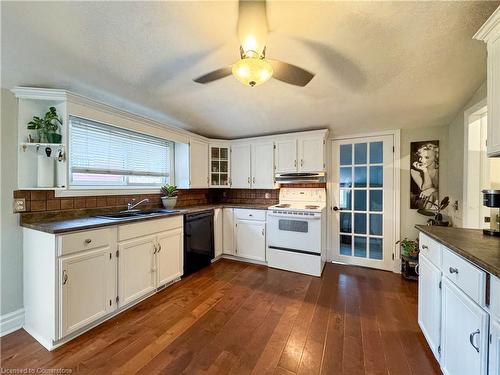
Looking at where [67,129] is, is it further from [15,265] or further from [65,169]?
[15,265]

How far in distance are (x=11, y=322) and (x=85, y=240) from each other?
A: 1017 millimetres

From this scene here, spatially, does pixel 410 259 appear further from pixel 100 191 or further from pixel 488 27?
pixel 100 191

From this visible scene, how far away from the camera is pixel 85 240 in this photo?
5.81 feet

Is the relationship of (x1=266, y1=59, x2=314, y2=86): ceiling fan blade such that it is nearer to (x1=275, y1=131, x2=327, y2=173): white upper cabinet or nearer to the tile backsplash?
(x1=275, y1=131, x2=327, y2=173): white upper cabinet

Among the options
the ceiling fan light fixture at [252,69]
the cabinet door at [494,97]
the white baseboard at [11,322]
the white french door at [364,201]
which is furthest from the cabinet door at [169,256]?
the cabinet door at [494,97]

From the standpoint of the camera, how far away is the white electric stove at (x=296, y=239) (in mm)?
2979

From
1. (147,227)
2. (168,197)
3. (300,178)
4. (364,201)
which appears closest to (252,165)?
(300,178)

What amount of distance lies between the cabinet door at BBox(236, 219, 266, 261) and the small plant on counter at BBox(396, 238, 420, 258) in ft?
6.55

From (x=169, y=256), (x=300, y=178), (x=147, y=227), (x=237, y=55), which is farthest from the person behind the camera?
(x=300, y=178)

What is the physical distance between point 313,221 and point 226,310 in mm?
1629

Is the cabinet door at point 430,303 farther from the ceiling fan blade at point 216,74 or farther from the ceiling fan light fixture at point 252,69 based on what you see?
the ceiling fan blade at point 216,74

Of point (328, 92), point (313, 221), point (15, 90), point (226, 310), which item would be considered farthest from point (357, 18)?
point (15, 90)

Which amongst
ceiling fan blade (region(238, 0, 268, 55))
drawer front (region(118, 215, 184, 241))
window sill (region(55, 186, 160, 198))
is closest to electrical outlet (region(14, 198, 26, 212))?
window sill (region(55, 186, 160, 198))

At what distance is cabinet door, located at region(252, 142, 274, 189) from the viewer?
361 centimetres
